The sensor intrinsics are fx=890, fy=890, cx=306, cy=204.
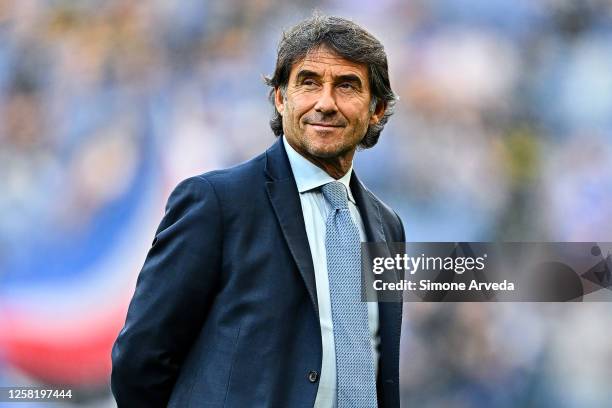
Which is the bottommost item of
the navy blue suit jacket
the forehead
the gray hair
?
the navy blue suit jacket

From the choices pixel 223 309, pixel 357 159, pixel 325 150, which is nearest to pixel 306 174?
pixel 325 150

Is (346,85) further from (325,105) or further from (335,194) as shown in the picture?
(335,194)

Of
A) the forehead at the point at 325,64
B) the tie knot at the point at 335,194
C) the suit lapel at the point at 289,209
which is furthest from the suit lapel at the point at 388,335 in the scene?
the forehead at the point at 325,64

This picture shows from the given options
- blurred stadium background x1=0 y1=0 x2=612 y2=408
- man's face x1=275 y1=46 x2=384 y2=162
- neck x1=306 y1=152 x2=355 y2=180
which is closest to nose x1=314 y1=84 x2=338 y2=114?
man's face x1=275 y1=46 x2=384 y2=162

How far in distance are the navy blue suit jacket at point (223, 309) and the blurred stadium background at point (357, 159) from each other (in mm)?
1461

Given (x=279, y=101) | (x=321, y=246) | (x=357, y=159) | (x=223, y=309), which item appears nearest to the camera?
(x=223, y=309)

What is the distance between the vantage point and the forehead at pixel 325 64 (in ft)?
5.68

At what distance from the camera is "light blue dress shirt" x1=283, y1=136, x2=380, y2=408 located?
157 cm

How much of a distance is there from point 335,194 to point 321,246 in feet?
0.42

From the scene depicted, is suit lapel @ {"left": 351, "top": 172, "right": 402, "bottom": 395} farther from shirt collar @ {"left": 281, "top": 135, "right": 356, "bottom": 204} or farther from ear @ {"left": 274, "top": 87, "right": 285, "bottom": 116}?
ear @ {"left": 274, "top": 87, "right": 285, "bottom": 116}

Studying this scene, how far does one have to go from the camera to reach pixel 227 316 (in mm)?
1569

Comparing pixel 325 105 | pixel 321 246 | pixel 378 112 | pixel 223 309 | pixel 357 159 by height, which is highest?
pixel 357 159

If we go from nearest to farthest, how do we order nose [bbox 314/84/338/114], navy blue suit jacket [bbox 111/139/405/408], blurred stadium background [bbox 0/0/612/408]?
navy blue suit jacket [bbox 111/139/405/408] < nose [bbox 314/84/338/114] < blurred stadium background [bbox 0/0/612/408]

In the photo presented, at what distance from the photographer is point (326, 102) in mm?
1693
